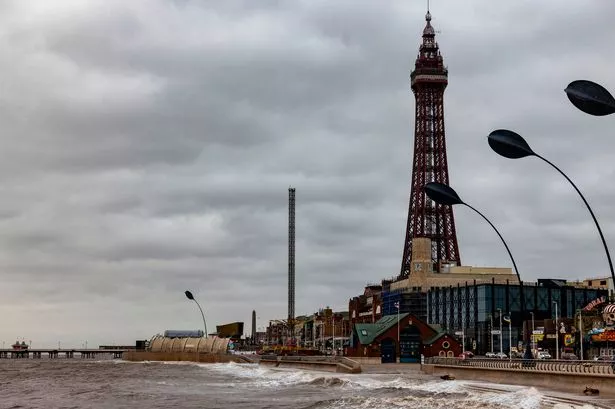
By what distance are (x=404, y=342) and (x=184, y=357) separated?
223ft

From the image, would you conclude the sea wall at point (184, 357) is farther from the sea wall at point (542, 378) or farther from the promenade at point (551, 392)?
the promenade at point (551, 392)

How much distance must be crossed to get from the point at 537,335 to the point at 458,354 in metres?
11.0

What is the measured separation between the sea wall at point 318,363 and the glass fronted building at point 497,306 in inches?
1497

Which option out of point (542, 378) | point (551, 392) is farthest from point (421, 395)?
point (551, 392)

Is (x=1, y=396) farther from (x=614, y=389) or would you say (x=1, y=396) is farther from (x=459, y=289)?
(x=459, y=289)

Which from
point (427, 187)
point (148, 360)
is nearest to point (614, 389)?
point (427, 187)

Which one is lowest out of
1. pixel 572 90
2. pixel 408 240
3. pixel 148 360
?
pixel 148 360

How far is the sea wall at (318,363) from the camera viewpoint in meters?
79.6

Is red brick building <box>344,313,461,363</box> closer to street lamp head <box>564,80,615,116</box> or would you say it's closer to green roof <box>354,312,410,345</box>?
green roof <box>354,312,410,345</box>

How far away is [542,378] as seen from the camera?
45.5 m

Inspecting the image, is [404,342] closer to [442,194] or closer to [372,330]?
[372,330]

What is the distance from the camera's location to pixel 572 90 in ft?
90.7

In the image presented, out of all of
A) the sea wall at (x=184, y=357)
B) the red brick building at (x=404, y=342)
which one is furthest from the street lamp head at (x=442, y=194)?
the sea wall at (x=184, y=357)

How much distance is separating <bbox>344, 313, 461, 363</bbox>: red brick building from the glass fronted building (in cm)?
3170
